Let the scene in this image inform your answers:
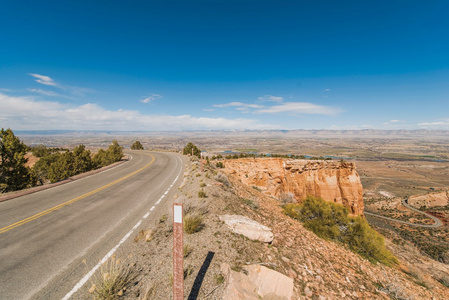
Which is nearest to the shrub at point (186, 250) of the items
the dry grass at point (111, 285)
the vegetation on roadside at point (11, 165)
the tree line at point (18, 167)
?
the dry grass at point (111, 285)

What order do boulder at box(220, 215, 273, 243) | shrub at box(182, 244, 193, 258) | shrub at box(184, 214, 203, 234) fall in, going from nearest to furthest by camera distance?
shrub at box(182, 244, 193, 258) → shrub at box(184, 214, 203, 234) → boulder at box(220, 215, 273, 243)

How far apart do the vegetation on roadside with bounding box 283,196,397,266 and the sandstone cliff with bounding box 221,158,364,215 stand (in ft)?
46.9

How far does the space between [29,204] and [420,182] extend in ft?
435

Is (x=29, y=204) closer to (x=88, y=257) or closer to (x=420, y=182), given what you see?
(x=88, y=257)

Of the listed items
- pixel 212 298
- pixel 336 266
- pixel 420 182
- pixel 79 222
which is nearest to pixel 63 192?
pixel 79 222

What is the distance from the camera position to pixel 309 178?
2773cm

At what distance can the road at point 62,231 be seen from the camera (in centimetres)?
454

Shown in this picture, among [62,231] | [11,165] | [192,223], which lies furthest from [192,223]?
[11,165]

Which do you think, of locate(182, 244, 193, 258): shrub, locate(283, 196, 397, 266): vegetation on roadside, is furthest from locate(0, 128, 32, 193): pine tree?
locate(283, 196, 397, 266): vegetation on roadside

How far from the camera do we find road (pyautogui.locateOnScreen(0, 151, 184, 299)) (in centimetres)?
454

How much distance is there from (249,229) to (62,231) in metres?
7.27

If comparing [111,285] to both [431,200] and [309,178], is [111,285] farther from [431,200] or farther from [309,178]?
[431,200]

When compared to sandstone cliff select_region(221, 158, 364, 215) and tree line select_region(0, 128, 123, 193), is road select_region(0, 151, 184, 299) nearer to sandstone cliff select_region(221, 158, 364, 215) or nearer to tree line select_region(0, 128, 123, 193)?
tree line select_region(0, 128, 123, 193)

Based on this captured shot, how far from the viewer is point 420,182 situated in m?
87.5
